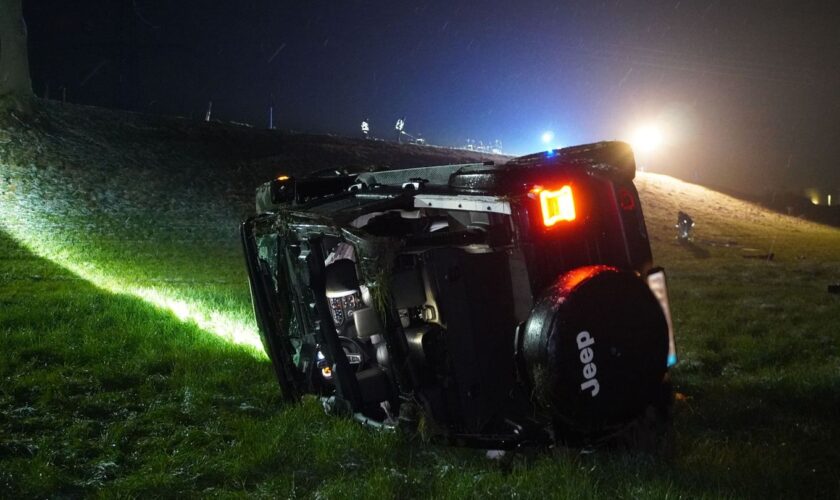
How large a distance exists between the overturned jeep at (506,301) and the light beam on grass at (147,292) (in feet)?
10.1

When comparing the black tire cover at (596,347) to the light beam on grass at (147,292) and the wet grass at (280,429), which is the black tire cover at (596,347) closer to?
the wet grass at (280,429)

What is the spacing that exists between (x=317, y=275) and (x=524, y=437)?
1.78 metres

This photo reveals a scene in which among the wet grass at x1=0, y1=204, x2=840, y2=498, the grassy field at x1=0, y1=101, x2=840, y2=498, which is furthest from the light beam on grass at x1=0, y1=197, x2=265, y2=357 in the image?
the wet grass at x1=0, y1=204, x2=840, y2=498

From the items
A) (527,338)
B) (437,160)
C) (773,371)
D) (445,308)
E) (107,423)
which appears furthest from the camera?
(437,160)

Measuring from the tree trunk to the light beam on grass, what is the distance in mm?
13675

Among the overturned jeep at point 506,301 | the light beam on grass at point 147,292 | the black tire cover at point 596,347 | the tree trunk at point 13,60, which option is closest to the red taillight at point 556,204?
the overturned jeep at point 506,301

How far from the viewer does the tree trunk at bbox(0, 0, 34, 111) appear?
96.8ft

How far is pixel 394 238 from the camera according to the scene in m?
3.77

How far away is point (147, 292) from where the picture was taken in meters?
10.9

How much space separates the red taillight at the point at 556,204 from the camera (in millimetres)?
3719

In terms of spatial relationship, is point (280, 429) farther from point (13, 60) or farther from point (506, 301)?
point (13, 60)

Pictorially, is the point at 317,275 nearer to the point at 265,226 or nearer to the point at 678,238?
the point at 265,226

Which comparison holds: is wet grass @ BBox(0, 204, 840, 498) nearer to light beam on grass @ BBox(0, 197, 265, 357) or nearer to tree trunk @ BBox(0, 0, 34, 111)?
light beam on grass @ BBox(0, 197, 265, 357)

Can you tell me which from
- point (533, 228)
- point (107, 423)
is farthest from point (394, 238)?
point (107, 423)
